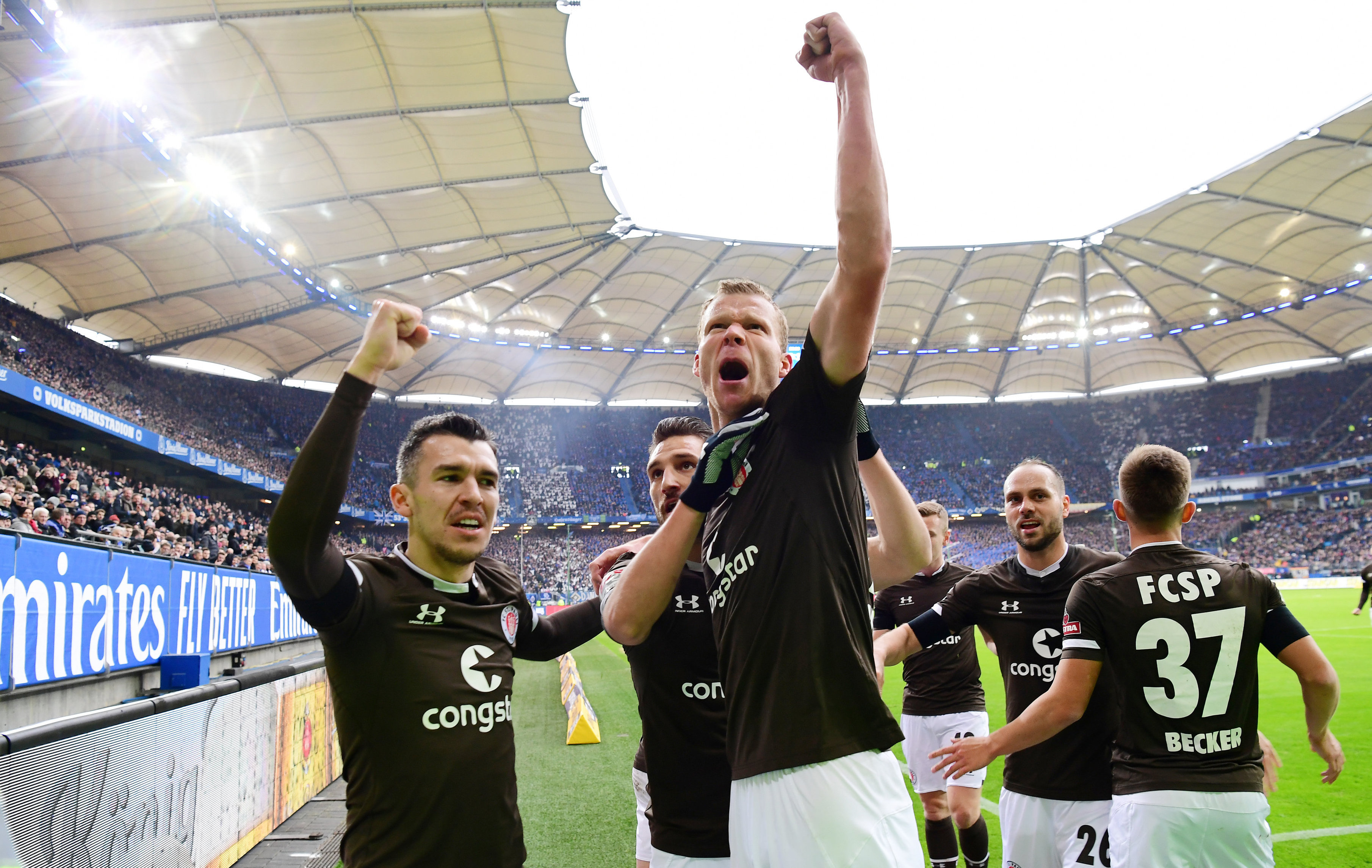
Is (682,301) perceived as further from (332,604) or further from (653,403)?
(332,604)

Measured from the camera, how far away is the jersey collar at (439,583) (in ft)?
9.55

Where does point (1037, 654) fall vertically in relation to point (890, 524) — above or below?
below

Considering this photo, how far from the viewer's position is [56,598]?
6941 millimetres

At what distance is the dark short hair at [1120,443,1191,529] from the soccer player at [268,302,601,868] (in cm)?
273

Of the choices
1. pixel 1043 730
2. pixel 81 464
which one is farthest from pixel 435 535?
pixel 81 464

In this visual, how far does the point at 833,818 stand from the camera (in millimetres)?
1646

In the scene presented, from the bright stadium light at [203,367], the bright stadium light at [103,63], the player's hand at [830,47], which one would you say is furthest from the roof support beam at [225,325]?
the player's hand at [830,47]

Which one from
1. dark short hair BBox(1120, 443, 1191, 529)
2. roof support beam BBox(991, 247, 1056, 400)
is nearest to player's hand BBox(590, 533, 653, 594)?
dark short hair BBox(1120, 443, 1191, 529)

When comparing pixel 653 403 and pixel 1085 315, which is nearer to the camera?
pixel 1085 315

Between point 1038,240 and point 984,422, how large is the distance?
2764cm

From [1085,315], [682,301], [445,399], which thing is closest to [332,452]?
[682,301]

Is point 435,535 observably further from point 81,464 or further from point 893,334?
point 893,334

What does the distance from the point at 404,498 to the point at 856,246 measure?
80.8 inches

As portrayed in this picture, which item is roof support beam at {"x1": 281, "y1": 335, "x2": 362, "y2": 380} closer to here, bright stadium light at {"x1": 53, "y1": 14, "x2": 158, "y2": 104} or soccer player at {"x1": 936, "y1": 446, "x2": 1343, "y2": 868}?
bright stadium light at {"x1": 53, "y1": 14, "x2": 158, "y2": 104}
